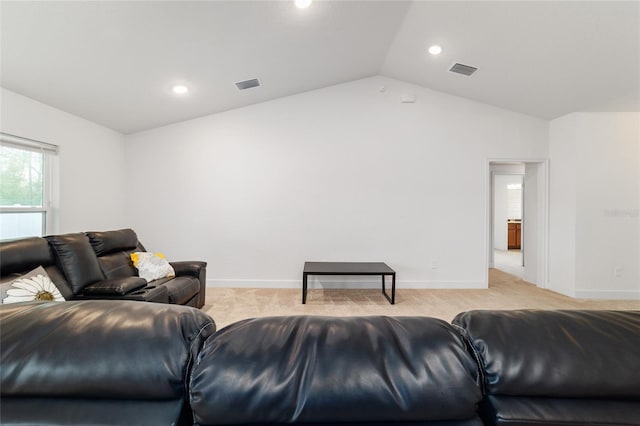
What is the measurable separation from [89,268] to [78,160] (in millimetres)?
1893

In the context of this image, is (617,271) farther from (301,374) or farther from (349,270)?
(301,374)

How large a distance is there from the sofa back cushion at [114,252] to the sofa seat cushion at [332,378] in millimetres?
2944

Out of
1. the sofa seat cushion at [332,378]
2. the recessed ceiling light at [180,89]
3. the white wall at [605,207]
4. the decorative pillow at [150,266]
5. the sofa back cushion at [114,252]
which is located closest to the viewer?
the sofa seat cushion at [332,378]

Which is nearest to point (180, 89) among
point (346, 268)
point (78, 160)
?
point (78, 160)

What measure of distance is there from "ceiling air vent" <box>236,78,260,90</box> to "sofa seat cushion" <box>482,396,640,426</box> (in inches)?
156

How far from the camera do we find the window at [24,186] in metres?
2.79

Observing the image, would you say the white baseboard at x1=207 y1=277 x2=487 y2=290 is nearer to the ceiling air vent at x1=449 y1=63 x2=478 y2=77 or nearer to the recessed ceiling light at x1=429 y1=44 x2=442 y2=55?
the ceiling air vent at x1=449 y1=63 x2=478 y2=77

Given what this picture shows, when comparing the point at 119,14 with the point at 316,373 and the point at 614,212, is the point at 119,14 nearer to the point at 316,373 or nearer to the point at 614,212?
the point at 316,373

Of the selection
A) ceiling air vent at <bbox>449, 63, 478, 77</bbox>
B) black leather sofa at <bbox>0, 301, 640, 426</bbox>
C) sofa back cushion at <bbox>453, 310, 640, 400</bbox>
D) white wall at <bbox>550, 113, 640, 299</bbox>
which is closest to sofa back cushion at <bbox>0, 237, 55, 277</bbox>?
black leather sofa at <bbox>0, 301, 640, 426</bbox>

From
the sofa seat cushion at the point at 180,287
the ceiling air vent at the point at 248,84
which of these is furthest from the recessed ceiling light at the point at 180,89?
the sofa seat cushion at the point at 180,287

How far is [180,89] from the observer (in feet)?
11.3

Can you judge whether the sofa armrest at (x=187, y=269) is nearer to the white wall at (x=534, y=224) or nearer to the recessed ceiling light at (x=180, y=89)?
the recessed ceiling light at (x=180, y=89)

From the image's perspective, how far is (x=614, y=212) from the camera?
3910mm

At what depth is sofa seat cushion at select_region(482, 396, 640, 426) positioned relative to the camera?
1.90 feet
